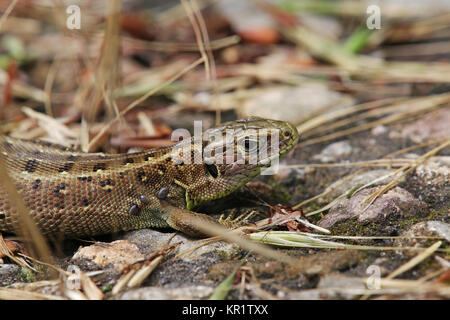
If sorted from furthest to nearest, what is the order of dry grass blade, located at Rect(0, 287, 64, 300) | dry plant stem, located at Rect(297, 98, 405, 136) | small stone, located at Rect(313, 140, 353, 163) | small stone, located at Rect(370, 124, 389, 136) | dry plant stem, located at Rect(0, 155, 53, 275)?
dry plant stem, located at Rect(297, 98, 405, 136) < small stone, located at Rect(370, 124, 389, 136) < small stone, located at Rect(313, 140, 353, 163) < dry grass blade, located at Rect(0, 287, 64, 300) < dry plant stem, located at Rect(0, 155, 53, 275)

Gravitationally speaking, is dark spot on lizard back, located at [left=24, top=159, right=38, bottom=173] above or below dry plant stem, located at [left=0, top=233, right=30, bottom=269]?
above

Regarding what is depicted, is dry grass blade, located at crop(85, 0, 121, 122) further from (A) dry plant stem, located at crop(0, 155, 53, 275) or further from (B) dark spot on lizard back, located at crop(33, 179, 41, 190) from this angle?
(A) dry plant stem, located at crop(0, 155, 53, 275)

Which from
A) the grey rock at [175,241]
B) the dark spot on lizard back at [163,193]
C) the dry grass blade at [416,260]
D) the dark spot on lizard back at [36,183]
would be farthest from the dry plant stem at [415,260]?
the dark spot on lizard back at [36,183]

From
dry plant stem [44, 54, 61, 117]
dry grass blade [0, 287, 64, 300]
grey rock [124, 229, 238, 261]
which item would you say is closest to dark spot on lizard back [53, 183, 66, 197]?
grey rock [124, 229, 238, 261]

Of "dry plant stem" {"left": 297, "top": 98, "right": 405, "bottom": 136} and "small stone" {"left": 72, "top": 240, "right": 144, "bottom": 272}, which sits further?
"dry plant stem" {"left": 297, "top": 98, "right": 405, "bottom": 136}

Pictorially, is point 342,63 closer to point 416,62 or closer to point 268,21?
point 416,62

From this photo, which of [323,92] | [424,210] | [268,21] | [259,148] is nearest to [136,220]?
[259,148]

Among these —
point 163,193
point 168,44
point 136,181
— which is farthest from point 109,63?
point 168,44

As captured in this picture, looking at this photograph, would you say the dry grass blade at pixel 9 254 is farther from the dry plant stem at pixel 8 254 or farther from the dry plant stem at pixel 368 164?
the dry plant stem at pixel 368 164
